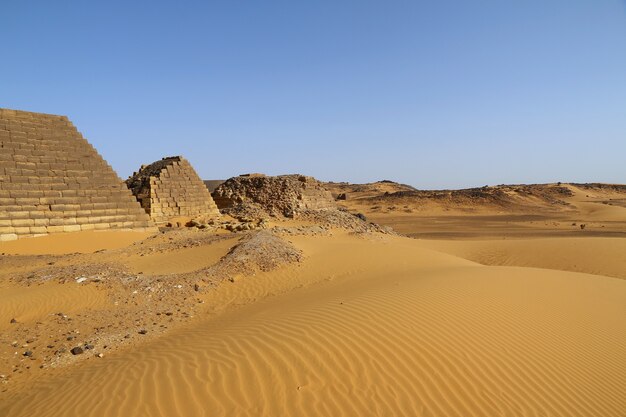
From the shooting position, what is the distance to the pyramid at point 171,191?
18.3 metres

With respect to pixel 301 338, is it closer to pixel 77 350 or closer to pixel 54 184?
pixel 77 350

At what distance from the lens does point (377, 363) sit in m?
4.02

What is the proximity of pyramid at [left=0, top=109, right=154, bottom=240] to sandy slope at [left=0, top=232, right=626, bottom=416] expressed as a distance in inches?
386

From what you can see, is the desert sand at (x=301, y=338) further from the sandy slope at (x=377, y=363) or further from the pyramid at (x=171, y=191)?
the pyramid at (x=171, y=191)

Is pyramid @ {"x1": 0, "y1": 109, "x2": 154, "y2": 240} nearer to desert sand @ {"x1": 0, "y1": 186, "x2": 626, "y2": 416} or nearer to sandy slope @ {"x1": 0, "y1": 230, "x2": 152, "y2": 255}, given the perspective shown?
sandy slope @ {"x1": 0, "y1": 230, "x2": 152, "y2": 255}

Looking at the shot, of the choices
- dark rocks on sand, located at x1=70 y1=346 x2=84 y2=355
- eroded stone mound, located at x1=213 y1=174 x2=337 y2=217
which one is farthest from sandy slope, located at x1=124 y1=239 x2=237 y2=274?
eroded stone mound, located at x1=213 y1=174 x2=337 y2=217

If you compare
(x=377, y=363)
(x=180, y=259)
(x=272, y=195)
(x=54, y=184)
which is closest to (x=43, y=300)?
(x=180, y=259)

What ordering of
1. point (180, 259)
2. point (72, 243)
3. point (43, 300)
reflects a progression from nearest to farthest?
point (43, 300), point (180, 259), point (72, 243)

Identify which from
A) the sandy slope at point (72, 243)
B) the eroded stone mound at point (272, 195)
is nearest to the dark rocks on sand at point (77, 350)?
the sandy slope at point (72, 243)

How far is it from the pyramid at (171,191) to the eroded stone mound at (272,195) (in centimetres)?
208

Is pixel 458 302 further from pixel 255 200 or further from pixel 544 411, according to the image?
pixel 255 200

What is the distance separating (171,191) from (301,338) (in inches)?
639

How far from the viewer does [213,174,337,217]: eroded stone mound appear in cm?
2136

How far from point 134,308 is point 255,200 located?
1574 cm
